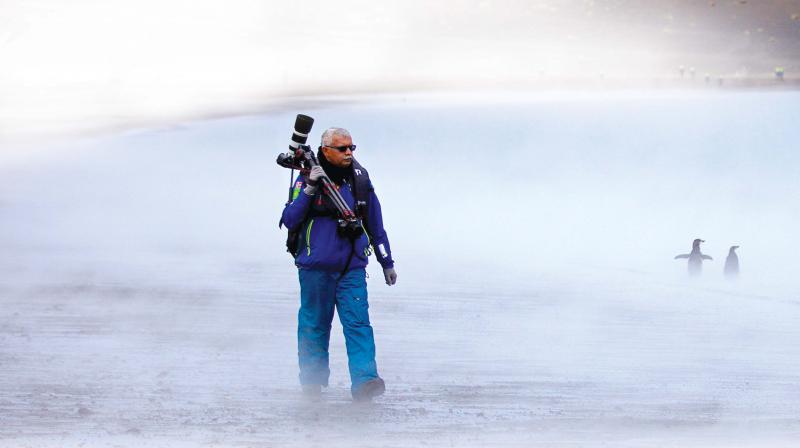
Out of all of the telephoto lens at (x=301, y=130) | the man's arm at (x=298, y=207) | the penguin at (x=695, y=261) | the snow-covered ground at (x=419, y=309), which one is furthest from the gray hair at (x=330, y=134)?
the penguin at (x=695, y=261)

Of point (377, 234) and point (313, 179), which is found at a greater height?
point (313, 179)

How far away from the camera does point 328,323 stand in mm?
8336

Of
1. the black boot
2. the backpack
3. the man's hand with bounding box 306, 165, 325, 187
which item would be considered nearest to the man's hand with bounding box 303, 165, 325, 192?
the man's hand with bounding box 306, 165, 325, 187

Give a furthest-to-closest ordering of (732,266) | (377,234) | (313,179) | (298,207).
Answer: (732,266) < (377,234) < (298,207) < (313,179)

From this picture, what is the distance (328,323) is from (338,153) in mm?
998

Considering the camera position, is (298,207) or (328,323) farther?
(328,323)

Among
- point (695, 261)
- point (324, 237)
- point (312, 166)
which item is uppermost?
point (312, 166)

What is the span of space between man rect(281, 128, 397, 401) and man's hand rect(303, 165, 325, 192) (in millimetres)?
18

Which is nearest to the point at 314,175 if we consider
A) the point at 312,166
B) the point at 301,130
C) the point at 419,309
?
the point at 312,166

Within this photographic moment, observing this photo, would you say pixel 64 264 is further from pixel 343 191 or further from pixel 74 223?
pixel 343 191

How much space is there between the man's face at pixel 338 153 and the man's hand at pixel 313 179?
16 centimetres

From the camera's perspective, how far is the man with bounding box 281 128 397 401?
7984 mm

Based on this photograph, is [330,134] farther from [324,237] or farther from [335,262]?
[335,262]

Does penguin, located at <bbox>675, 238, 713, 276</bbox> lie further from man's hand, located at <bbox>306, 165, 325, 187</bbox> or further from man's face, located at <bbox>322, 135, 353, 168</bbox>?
man's hand, located at <bbox>306, 165, 325, 187</bbox>
